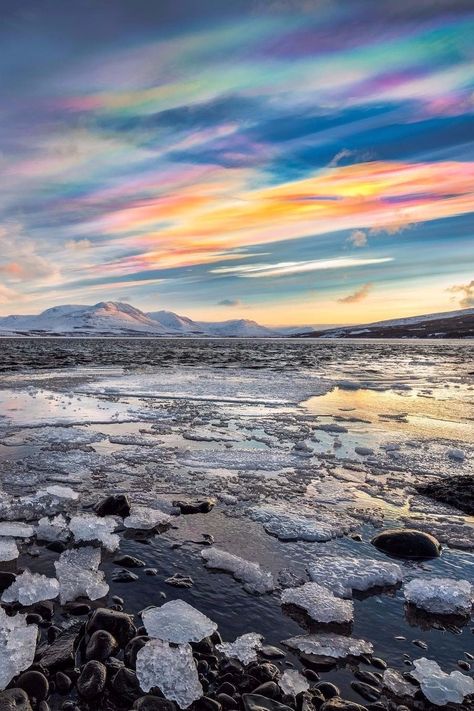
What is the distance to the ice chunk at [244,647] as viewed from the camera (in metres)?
3.92

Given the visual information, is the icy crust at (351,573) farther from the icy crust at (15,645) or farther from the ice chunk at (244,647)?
the icy crust at (15,645)

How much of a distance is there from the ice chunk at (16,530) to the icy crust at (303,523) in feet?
10.6

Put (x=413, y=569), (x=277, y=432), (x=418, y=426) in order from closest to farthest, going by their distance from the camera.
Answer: (x=413, y=569) < (x=277, y=432) < (x=418, y=426)

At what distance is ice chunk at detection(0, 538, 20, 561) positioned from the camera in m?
5.46

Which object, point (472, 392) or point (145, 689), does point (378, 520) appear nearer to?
point (145, 689)

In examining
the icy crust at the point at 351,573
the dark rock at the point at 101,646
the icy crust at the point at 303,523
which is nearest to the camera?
the dark rock at the point at 101,646

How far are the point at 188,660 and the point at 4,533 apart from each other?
3.56m

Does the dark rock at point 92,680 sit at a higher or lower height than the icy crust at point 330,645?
higher

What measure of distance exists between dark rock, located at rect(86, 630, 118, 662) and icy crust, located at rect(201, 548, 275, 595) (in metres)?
1.64

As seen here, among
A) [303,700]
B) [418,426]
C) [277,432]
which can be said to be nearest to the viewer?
[303,700]

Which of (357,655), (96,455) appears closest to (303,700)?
(357,655)

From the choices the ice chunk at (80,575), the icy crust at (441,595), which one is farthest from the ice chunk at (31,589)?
the icy crust at (441,595)

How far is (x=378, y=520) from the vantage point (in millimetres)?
6969

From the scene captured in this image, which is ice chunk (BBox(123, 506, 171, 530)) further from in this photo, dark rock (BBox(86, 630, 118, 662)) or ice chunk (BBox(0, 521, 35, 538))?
dark rock (BBox(86, 630, 118, 662))
